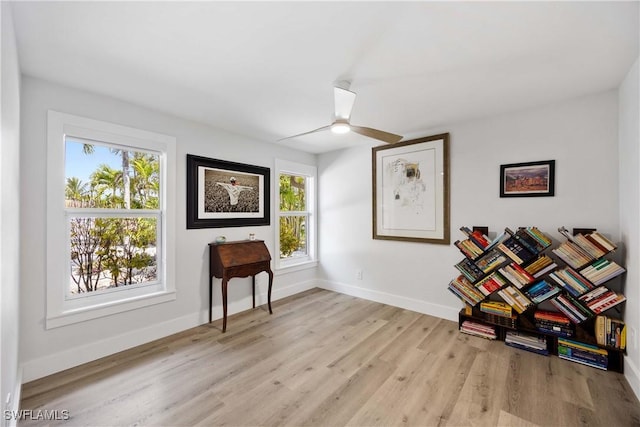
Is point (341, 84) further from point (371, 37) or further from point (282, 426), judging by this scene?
point (282, 426)

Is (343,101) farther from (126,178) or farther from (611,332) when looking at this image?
(611,332)

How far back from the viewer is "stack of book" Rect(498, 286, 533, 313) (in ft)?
8.48

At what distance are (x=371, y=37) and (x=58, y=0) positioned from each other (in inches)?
64.0

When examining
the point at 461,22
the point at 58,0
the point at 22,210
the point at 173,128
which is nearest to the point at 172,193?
the point at 173,128

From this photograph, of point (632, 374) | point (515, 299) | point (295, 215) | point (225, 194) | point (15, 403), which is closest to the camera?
point (15, 403)

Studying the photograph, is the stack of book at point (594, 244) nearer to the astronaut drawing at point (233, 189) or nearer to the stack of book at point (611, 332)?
the stack of book at point (611, 332)

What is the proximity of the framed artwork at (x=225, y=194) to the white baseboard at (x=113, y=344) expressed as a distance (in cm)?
103

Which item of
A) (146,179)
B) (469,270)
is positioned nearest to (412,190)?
(469,270)

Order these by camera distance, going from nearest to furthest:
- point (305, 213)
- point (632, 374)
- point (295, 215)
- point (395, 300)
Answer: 1. point (632, 374)
2. point (395, 300)
3. point (295, 215)
4. point (305, 213)

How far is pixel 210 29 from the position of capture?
5.17 feet

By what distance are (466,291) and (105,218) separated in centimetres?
360

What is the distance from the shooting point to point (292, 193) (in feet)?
14.6

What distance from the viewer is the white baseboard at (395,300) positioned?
3.28m

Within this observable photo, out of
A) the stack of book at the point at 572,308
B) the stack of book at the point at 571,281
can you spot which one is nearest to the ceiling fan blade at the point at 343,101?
the stack of book at the point at 571,281
